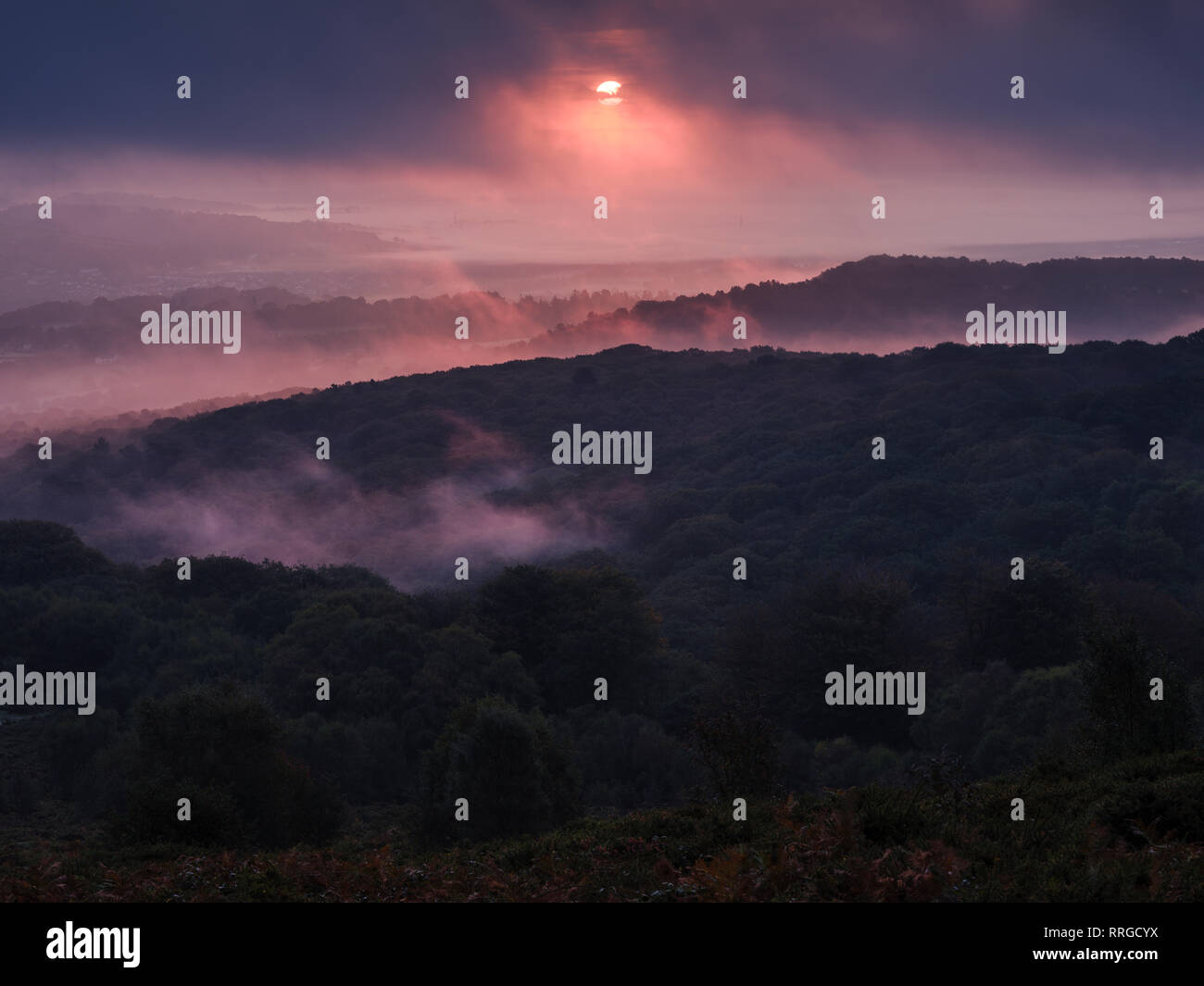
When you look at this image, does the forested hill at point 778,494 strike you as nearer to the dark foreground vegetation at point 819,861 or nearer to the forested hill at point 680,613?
the forested hill at point 680,613

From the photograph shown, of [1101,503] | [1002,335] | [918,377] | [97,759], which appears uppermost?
[918,377]

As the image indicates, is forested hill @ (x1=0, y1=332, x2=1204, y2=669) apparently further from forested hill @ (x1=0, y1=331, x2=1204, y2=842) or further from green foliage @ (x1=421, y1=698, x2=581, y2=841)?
green foliage @ (x1=421, y1=698, x2=581, y2=841)

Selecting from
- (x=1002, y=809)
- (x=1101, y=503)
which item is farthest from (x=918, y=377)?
(x=1002, y=809)

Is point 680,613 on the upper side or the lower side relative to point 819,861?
upper

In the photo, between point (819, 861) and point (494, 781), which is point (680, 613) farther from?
point (819, 861)

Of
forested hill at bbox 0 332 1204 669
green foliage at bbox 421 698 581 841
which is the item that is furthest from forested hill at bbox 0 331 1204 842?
forested hill at bbox 0 332 1204 669

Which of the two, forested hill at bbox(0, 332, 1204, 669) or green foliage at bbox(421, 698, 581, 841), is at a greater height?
forested hill at bbox(0, 332, 1204, 669)

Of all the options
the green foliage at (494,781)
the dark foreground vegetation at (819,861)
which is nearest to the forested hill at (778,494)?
the green foliage at (494,781)

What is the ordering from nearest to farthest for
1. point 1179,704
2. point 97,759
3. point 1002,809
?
point 1002,809, point 1179,704, point 97,759

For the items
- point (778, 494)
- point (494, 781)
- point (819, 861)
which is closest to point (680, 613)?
point (778, 494)
